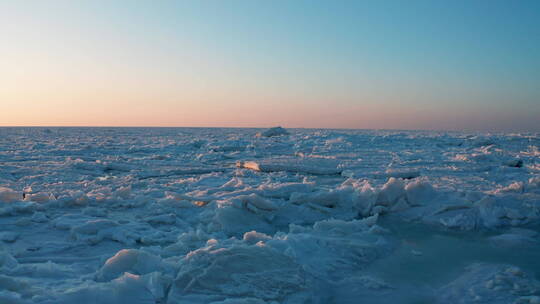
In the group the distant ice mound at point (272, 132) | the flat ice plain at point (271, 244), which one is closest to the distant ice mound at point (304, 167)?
the flat ice plain at point (271, 244)

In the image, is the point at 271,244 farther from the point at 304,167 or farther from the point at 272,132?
the point at 272,132

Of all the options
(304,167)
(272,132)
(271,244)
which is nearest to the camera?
(271,244)

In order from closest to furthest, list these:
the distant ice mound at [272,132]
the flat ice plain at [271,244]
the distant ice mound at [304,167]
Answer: the flat ice plain at [271,244] < the distant ice mound at [304,167] < the distant ice mound at [272,132]

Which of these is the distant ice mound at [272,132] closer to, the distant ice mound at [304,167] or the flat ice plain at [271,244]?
the distant ice mound at [304,167]

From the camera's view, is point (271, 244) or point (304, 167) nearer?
point (271, 244)

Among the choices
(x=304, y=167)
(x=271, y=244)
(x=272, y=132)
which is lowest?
(x=271, y=244)

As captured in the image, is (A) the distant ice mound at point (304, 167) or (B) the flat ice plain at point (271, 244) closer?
(B) the flat ice plain at point (271, 244)

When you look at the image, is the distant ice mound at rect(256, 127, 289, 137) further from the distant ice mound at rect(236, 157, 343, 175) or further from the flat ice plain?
the flat ice plain

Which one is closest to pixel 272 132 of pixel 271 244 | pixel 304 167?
pixel 304 167

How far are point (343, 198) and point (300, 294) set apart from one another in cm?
250

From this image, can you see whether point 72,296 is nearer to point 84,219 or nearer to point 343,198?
point 84,219

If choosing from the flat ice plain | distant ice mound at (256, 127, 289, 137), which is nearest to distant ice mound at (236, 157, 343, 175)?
the flat ice plain

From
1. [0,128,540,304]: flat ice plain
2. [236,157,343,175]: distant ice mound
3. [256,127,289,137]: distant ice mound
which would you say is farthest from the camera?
[256,127,289,137]: distant ice mound

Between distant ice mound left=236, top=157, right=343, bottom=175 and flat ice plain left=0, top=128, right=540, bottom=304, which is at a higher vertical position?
distant ice mound left=236, top=157, right=343, bottom=175
